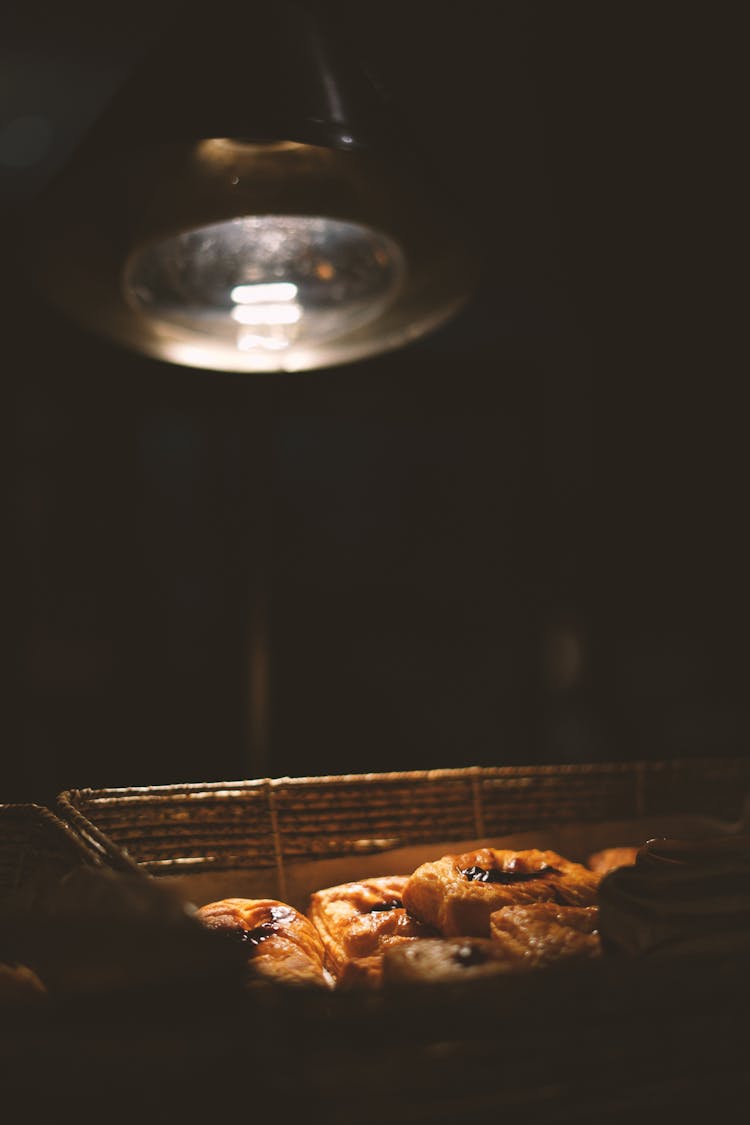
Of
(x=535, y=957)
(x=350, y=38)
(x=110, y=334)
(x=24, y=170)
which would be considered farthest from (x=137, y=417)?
(x=535, y=957)

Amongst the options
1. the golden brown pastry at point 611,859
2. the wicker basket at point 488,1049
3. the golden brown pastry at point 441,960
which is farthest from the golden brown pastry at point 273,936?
the golden brown pastry at point 611,859

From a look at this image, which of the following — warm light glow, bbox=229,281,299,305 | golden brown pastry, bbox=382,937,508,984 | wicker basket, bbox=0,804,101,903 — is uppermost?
warm light glow, bbox=229,281,299,305

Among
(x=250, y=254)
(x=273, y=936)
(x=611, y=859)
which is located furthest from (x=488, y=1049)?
(x=250, y=254)

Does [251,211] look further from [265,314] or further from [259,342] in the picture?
[259,342]

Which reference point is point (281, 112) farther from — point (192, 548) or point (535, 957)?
point (192, 548)

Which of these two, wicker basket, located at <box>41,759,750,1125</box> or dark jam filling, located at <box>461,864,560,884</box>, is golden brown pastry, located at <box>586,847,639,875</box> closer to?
dark jam filling, located at <box>461,864,560,884</box>

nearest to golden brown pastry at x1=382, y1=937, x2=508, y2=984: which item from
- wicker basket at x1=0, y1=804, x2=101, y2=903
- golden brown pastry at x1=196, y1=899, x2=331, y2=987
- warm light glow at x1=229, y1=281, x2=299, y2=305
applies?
golden brown pastry at x1=196, y1=899, x2=331, y2=987

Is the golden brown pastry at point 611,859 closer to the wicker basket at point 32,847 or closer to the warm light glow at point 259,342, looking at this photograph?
the wicker basket at point 32,847
